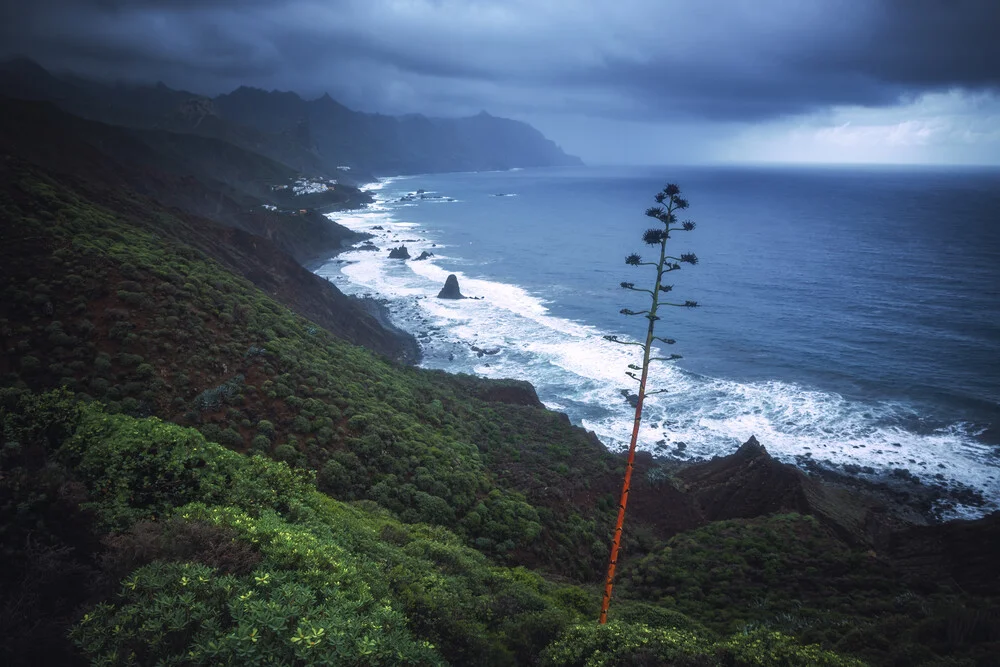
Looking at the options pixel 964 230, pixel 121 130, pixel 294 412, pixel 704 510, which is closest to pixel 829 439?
pixel 704 510

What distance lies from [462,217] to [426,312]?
87892 mm

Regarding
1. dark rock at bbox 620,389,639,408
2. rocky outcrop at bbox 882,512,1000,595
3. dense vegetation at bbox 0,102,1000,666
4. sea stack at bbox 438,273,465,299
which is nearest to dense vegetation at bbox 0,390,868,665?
dense vegetation at bbox 0,102,1000,666

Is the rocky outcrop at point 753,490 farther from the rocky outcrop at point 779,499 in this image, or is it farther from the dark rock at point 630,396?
the dark rock at point 630,396

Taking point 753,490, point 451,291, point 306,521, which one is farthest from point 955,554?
point 451,291

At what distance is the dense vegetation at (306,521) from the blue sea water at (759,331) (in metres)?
15.3

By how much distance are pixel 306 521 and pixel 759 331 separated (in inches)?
2309

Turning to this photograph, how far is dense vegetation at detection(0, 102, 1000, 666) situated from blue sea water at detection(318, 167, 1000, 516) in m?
15.3

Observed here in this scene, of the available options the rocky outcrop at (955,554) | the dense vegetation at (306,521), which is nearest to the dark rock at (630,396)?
the dense vegetation at (306,521)

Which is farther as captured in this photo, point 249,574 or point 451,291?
point 451,291

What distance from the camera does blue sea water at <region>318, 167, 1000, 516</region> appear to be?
38.0m

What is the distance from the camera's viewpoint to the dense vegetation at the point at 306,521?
6980 mm

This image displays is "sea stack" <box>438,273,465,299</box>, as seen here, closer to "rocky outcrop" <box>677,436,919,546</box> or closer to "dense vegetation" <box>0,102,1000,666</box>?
"dense vegetation" <box>0,102,1000,666</box>

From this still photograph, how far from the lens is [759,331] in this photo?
190 ft

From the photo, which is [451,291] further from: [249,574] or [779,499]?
[249,574]
